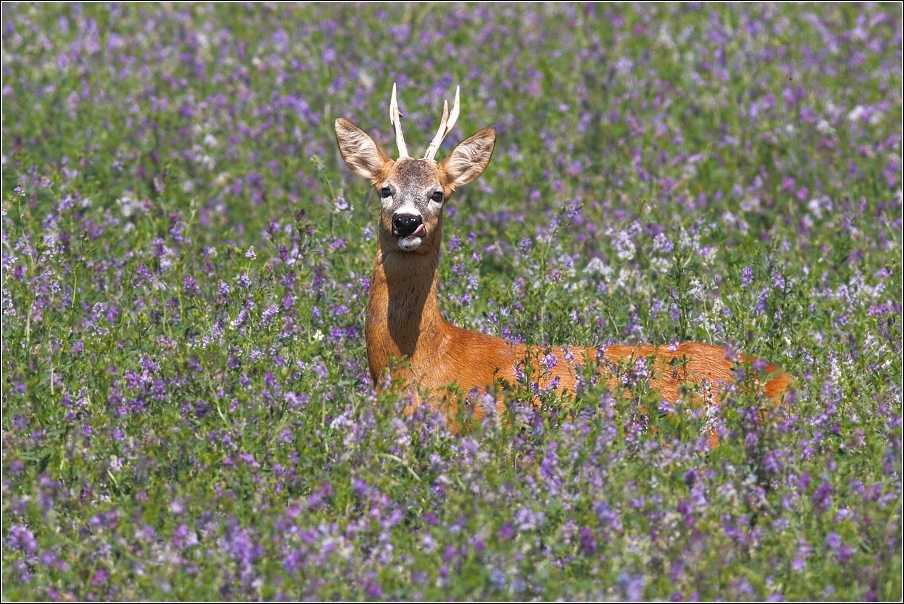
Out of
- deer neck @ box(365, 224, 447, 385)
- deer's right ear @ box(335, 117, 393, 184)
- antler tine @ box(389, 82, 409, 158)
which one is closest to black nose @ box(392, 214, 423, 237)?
deer neck @ box(365, 224, 447, 385)

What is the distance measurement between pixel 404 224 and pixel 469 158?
103 cm

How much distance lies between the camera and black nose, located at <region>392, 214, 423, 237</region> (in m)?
7.68

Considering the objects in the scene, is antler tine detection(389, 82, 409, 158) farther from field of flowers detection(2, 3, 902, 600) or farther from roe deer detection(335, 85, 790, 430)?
field of flowers detection(2, 3, 902, 600)

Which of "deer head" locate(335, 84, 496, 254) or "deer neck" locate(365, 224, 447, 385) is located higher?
"deer head" locate(335, 84, 496, 254)

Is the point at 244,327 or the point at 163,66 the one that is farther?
the point at 163,66

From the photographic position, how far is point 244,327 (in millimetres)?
7441

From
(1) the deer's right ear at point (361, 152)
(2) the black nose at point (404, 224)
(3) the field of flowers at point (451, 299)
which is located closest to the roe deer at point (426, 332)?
(2) the black nose at point (404, 224)

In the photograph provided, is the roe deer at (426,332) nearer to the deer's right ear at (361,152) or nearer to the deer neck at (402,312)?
the deer neck at (402,312)

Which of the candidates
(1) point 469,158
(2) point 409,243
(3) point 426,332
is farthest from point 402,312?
(1) point 469,158

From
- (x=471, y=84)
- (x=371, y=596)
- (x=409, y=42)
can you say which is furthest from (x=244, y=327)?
(x=409, y=42)

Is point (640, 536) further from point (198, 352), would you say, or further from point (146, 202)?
point (146, 202)

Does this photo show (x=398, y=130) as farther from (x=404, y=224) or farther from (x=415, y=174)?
(x=404, y=224)

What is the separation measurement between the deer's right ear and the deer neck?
30.5 inches

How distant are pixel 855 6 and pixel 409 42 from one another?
17.0 ft
